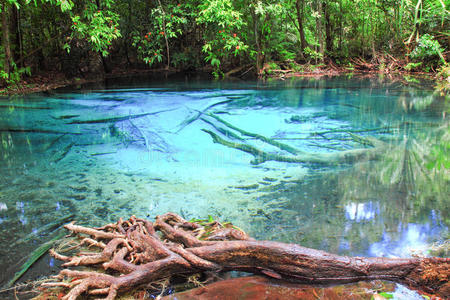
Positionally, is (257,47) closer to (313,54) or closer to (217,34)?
(217,34)

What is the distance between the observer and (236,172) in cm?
321

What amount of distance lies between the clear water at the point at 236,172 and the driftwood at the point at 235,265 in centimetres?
35

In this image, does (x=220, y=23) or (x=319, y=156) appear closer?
(x=319, y=156)

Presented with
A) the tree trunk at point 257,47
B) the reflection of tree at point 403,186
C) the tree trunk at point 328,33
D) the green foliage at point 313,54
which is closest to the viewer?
the reflection of tree at point 403,186

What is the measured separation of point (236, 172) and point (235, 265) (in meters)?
1.57

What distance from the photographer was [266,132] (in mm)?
4473

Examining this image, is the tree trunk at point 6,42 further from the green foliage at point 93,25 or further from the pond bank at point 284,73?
the green foliage at point 93,25

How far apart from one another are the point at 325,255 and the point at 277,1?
31.5 feet

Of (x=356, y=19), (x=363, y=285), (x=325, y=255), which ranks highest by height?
(x=356, y=19)

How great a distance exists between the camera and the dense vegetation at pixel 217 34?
804 cm

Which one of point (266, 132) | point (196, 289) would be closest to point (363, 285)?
point (196, 289)

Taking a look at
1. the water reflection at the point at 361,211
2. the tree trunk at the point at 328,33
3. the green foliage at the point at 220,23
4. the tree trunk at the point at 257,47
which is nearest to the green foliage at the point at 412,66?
the tree trunk at the point at 328,33

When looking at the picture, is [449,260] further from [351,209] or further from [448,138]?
[448,138]

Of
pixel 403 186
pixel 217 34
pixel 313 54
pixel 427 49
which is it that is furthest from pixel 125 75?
pixel 403 186
